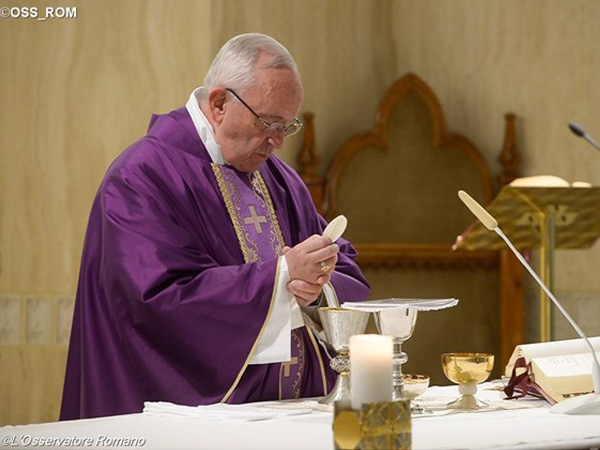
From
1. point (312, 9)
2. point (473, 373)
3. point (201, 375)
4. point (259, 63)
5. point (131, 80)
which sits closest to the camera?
point (473, 373)

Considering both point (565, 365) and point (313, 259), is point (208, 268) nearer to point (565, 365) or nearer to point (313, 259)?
point (313, 259)

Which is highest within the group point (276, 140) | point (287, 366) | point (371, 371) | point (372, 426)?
point (276, 140)

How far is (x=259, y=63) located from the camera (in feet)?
12.7

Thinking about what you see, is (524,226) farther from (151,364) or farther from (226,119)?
(151,364)

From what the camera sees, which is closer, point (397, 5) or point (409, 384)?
point (409, 384)

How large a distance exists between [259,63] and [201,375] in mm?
1093

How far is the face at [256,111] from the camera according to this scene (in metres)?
3.87

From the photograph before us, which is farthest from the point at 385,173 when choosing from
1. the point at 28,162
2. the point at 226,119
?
the point at 226,119

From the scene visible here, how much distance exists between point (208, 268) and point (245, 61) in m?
0.78

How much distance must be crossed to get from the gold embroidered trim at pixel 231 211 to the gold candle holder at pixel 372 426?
70.4 inches

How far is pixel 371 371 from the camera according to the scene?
6.98ft

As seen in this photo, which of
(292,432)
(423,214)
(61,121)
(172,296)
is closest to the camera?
(292,432)

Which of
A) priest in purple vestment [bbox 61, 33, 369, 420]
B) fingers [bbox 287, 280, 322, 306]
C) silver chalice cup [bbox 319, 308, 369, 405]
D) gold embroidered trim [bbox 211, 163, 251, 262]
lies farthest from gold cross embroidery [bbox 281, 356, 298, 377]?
silver chalice cup [bbox 319, 308, 369, 405]

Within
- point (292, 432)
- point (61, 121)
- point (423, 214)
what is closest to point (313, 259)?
point (292, 432)
